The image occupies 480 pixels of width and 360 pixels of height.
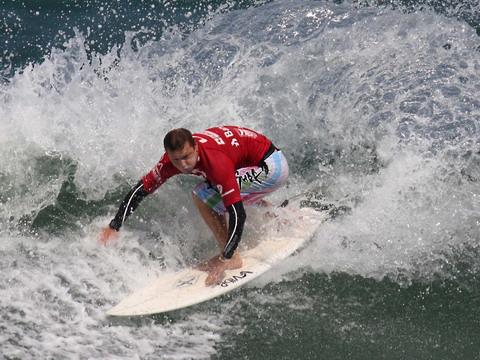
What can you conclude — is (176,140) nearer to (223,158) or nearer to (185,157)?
(185,157)

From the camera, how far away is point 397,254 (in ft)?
21.2

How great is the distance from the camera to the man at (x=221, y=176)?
543 cm

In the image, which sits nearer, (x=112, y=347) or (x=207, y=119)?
(x=112, y=347)

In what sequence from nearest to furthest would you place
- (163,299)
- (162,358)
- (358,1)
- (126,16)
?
1. (162,358)
2. (163,299)
3. (358,1)
4. (126,16)

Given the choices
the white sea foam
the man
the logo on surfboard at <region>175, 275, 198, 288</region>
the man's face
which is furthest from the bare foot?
the man's face

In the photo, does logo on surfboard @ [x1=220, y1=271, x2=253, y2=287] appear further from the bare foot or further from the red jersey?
the red jersey

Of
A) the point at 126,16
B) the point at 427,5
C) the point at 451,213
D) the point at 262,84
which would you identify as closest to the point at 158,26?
the point at 126,16

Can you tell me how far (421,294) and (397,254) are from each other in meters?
0.51

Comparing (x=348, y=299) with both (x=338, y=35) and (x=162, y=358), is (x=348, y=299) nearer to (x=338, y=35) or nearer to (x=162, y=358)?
(x=162, y=358)

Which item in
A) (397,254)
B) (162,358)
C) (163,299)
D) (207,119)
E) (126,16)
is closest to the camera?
(162,358)

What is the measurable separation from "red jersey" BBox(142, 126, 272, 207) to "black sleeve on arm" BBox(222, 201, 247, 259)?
51mm

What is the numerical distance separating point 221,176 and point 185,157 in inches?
14.1

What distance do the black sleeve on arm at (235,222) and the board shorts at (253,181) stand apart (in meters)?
0.50

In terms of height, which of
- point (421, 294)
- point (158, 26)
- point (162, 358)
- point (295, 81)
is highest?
point (158, 26)
